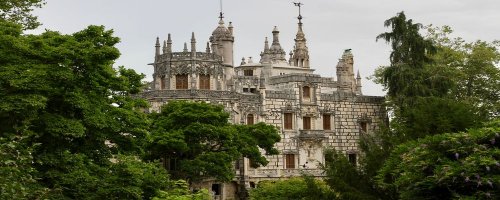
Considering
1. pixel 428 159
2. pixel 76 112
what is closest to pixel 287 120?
pixel 76 112

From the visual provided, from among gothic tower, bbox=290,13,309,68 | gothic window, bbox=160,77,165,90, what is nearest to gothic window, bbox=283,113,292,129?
gothic window, bbox=160,77,165,90

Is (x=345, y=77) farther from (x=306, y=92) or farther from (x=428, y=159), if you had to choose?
(x=428, y=159)

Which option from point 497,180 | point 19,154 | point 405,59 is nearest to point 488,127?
point 497,180

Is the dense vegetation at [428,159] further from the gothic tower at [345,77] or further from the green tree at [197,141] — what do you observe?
the gothic tower at [345,77]

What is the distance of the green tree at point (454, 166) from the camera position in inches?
884

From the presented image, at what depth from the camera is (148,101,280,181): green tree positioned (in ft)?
167

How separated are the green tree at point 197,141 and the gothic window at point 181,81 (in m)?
6.25

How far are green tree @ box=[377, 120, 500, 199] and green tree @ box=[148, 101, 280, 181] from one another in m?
27.5

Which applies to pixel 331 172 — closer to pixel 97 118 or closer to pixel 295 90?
pixel 97 118

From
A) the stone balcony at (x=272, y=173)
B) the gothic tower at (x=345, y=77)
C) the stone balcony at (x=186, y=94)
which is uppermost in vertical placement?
the gothic tower at (x=345, y=77)

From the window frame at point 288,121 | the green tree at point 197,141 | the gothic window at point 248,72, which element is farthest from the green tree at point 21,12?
the gothic window at point 248,72

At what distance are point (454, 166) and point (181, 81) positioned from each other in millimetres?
37712

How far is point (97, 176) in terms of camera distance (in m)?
30.6

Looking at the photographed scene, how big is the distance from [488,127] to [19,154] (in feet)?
40.7
